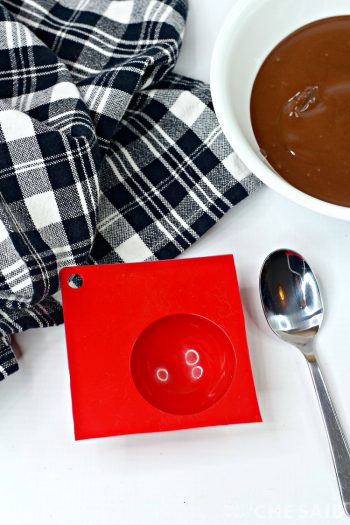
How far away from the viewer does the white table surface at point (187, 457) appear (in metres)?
0.66

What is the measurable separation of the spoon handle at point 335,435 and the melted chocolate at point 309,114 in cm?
19

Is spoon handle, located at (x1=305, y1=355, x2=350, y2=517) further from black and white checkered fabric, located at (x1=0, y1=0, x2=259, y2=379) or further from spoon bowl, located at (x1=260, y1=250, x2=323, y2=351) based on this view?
black and white checkered fabric, located at (x1=0, y1=0, x2=259, y2=379)

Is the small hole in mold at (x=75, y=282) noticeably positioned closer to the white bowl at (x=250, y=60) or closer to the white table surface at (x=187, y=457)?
the white table surface at (x=187, y=457)

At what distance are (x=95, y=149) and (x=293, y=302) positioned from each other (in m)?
0.28

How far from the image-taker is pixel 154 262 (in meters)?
0.71

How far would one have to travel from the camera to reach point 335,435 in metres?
0.66

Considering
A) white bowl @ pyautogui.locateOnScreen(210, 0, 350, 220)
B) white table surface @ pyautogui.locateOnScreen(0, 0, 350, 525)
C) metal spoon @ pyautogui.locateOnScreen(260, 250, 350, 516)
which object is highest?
white bowl @ pyautogui.locateOnScreen(210, 0, 350, 220)

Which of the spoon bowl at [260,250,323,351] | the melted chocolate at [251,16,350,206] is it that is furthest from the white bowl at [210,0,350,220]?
the spoon bowl at [260,250,323,351]

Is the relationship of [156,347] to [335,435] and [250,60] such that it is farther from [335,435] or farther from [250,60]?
[250,60]

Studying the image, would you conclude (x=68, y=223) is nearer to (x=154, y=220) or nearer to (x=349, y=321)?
(x=154, y=220)

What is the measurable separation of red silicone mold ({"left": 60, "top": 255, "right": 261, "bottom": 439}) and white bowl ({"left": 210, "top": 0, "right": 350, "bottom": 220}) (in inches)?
5.2

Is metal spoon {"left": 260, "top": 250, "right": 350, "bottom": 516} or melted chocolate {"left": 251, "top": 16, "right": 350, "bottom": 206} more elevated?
melted chocolate {"left": 251, "top": 16, "right": 350, "bottom": 206}

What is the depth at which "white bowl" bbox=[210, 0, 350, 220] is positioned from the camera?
2.00 feet

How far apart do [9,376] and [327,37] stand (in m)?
0.51
